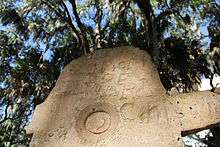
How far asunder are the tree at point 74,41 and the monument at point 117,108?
25.0 feet

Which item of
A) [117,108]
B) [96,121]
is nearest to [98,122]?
[96,121]

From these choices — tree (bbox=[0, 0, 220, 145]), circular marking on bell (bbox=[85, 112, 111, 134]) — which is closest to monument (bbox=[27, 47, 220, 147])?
circular marking on bell (bbox=[85, 112, 111, 134])

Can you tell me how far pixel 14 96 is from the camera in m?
12.2

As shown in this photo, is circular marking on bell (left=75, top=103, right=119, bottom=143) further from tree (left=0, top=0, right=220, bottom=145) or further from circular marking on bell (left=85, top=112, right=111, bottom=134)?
tree (left=0, top=0, right=220, bottom=145)

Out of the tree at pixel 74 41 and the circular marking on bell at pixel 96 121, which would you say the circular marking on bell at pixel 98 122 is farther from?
the tree at pixel 74 41

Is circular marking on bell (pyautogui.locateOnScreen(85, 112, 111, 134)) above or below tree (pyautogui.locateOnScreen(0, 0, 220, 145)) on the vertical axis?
below

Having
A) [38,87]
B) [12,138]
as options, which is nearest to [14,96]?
[38,87]

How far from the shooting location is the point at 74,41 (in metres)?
13.0

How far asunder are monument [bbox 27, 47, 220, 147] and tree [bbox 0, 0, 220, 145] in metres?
7.63

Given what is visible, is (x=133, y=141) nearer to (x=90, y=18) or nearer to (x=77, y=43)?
(x=77, y=43)

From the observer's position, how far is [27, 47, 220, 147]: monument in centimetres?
331

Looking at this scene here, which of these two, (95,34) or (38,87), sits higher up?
(95,34)

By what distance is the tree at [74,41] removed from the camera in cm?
1205

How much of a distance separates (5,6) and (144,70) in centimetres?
955
